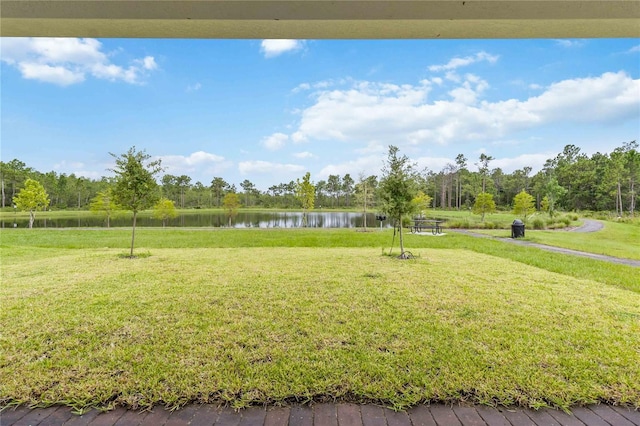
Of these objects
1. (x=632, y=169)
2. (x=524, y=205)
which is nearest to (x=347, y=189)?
(x=524, y=205)

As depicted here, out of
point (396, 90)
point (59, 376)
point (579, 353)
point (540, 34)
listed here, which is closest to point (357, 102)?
point (396, 90)

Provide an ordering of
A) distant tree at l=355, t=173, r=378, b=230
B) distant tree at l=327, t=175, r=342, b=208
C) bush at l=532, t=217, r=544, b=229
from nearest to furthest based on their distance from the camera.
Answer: bush at l=532, t=217, r=544, b=229 < distant tree at l=355, t=173, r=378, b=230 < distant tree at l=327, t=175, r=342, b=208

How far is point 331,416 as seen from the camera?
4.72 ft

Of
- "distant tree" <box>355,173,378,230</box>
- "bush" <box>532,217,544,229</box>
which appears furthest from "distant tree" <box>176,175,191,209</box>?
"bush" <box>532,217,544,229</box>

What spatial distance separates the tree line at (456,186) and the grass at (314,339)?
3.37 meters

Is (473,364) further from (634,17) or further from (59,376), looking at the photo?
(59,376)

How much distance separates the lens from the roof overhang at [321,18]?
1303 millimetres

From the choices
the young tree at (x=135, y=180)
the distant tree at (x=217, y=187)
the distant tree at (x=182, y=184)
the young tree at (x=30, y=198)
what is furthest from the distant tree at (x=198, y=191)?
the young tree at (x=135, y=180)

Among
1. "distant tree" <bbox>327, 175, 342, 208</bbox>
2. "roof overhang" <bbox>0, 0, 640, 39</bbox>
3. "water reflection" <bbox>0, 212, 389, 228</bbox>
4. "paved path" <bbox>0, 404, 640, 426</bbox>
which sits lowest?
"water reflection" <bbox>0, 212, 389, 228</bbox>

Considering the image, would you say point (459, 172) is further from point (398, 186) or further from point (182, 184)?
point (398, 186)

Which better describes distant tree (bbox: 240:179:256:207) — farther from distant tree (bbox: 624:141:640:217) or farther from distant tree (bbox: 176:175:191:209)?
distant tree (bbox: 624:141:640:217)

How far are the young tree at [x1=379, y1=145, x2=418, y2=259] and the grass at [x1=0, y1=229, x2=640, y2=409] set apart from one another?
2130mm

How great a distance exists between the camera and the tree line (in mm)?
14656

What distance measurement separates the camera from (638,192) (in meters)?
14.2
